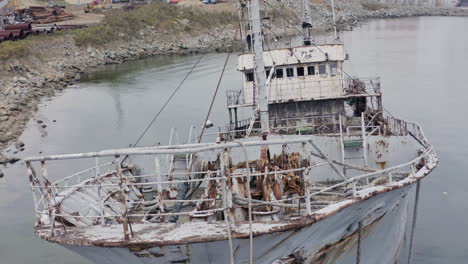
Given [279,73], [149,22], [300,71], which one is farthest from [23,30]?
[300,71]

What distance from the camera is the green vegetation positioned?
71500 mm

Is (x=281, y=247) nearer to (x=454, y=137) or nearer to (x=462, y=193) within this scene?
(x=462, y=193)

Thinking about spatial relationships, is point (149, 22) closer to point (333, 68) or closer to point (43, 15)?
point (43, 15)

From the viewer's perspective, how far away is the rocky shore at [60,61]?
3831cm

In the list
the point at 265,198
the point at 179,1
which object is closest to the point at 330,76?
the point at 265,198

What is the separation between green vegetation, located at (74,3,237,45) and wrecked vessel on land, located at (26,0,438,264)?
57171 mm

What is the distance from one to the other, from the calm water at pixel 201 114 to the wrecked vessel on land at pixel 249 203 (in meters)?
3.92

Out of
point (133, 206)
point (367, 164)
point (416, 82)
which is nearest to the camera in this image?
point (133, 206)

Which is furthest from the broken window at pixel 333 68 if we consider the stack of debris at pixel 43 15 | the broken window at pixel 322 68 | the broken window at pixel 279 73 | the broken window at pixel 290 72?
the stack of debris at pixel 43 15

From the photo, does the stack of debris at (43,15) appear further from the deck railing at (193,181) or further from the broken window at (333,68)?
the deck railing at (193,181)

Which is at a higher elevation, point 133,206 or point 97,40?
point 97,40

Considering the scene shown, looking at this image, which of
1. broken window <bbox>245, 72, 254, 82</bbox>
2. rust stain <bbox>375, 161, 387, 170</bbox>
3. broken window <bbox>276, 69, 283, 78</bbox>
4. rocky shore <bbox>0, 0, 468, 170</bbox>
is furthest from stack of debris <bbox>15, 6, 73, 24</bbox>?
rust stain <bbox>375, 161, 387, 170</bbox>

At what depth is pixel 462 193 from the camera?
21109 mm

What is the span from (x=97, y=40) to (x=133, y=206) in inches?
2410
